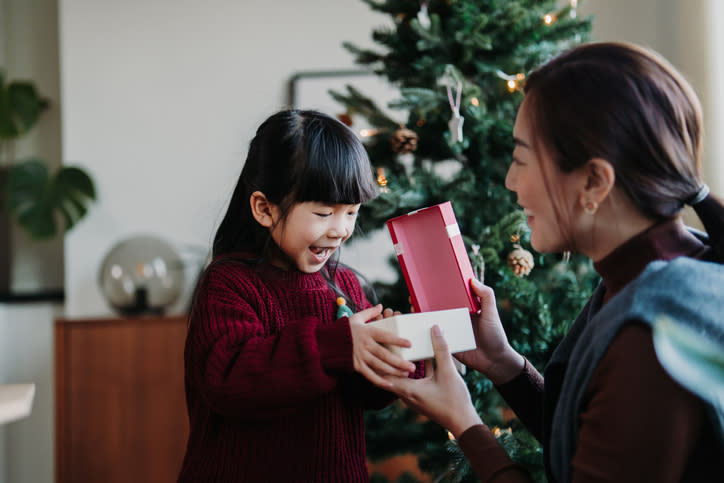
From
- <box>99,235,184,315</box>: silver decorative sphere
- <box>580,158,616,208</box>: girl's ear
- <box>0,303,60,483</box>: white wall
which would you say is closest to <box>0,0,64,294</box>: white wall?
<box>0,303,60,483</box>: white wall

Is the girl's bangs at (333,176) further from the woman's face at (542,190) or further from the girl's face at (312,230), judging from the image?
the woman's face at (542,190)

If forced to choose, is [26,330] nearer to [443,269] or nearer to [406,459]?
[406,459]

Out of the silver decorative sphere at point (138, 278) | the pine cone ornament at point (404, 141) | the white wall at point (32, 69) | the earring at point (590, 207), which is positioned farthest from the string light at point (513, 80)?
the white wall at point (32, 69)

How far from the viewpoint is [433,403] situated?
0.90m

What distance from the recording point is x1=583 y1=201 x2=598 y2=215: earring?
0.77 meters

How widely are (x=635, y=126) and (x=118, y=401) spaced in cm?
243

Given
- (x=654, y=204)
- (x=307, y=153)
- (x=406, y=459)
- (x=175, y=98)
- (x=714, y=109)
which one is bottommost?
(x=406, y=459)

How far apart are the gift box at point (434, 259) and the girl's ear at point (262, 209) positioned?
21 cm

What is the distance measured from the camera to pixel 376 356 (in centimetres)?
91

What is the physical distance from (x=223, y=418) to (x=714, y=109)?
5.72 ft

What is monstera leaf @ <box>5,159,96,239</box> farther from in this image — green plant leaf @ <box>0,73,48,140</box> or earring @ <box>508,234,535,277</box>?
earring @ <box>508,234,535,277</box>

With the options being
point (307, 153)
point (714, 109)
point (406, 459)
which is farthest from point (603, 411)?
point (406, 459)

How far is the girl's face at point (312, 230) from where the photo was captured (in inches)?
39.8

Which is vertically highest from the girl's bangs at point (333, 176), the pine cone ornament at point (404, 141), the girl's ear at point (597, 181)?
the pine cone ornament at point (404, 141)
